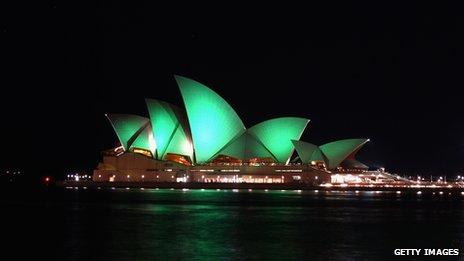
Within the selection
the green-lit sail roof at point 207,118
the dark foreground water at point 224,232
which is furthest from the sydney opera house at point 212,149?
the dark foreground water at point 224,232

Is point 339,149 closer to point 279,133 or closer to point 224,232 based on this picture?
point 279,133

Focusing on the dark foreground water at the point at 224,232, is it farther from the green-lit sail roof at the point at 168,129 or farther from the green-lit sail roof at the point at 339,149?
the green-lit sail roof at the point at 339,149

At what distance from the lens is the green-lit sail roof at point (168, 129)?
78188 mm

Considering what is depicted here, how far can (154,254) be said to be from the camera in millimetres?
24453

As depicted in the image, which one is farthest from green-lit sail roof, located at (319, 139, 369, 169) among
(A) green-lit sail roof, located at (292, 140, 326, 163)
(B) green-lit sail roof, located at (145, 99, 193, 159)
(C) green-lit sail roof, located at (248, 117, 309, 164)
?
(B) green-lit sail roof, located at (145, 99, 193, 159)

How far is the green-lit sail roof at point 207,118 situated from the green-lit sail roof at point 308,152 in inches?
336

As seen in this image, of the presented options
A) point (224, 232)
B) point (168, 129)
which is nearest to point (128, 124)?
point (168, 129)

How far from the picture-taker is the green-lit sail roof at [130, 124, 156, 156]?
8488cm

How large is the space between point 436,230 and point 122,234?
46.1ft

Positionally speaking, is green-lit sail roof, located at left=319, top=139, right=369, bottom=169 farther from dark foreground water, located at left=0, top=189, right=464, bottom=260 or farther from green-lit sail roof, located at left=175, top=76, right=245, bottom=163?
dark foreground water, located at left=0, top=189, right=464, bottom=260

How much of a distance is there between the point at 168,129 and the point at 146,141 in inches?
271

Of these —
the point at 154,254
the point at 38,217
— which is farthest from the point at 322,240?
the point at 38,217

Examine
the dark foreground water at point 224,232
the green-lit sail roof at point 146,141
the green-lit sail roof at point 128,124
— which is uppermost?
the green-lit sail roof at point 128,124

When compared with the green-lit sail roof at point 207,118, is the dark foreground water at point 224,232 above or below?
below
